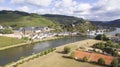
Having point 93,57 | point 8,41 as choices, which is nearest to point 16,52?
point 8,41

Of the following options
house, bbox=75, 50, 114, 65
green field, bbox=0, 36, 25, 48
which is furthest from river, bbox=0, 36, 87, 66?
house, bbox=75, 50, 114, 65

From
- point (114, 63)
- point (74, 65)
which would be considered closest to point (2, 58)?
point (74, 65)

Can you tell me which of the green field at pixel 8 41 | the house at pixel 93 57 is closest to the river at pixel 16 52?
the green field at pixel 8 41

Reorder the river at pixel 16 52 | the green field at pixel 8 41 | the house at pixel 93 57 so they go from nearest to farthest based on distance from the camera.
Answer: the house at pixel 93 57 < the river at pixel 16 52 < the green field at pixel 8 41

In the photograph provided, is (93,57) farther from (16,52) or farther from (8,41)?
(8,41)

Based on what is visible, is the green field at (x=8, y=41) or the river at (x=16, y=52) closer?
the river at (x=16, y=52)

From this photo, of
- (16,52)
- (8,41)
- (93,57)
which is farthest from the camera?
(8,41)

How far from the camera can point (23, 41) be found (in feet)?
226

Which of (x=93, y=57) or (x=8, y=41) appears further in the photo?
(x=8, y=41)

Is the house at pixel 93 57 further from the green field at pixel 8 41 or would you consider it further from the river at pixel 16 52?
the green field at pixel 8 41

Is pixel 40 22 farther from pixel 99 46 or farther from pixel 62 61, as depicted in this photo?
pixel 62 61

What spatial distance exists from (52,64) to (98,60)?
7.82 meters

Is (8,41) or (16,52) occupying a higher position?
(8,41)

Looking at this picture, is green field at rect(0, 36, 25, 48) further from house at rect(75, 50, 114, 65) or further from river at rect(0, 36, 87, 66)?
house at rect(75, 50, 114, 65)
